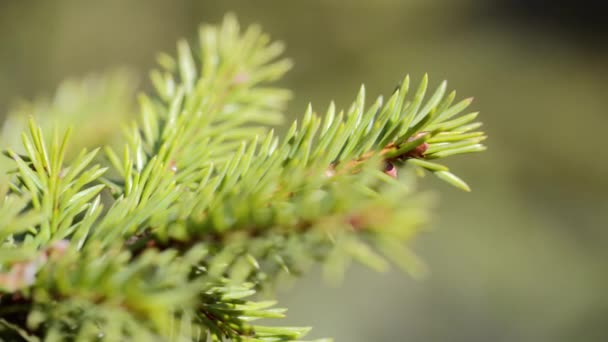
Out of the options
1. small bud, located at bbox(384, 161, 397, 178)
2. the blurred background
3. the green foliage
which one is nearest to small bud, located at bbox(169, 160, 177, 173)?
the green foliage

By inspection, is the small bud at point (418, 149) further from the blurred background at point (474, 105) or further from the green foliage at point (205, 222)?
the blurred background at point (474, 105)

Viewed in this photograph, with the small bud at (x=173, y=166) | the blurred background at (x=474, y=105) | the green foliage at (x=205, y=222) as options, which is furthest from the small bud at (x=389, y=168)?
the blurred background at (x=474, y=105)

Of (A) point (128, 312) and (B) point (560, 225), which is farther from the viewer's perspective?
(B) point (560, 225)

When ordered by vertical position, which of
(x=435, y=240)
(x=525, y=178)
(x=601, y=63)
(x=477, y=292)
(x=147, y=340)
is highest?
(x=601, y=63)

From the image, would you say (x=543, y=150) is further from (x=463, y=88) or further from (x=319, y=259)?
(x=319, y=259)

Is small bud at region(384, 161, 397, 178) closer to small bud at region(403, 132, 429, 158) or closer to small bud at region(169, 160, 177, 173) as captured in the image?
small bud at region(403, 132, 429, 158)

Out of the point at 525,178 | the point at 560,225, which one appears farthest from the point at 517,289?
the point at 525,178
